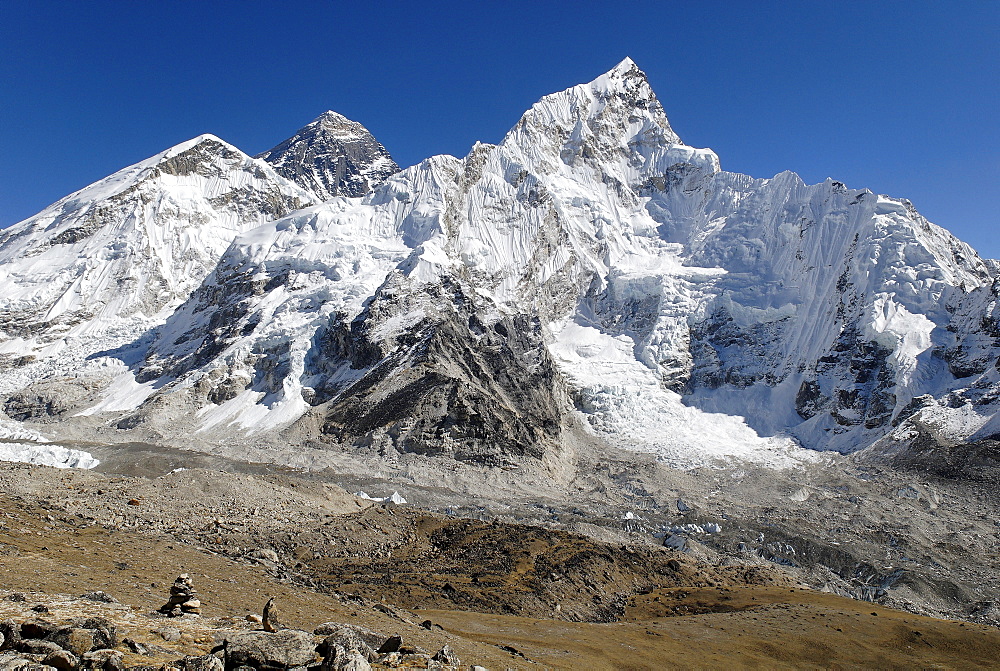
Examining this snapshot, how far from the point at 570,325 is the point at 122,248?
114931 mm

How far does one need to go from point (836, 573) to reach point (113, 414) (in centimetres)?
10718

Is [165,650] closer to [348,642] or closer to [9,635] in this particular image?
[9,635]

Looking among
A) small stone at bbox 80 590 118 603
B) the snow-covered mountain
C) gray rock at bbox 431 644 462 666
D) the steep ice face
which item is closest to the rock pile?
gray rock at bbox 431 644 462 666

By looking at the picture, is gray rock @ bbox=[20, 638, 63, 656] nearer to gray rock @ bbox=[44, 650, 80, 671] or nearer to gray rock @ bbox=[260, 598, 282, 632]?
gray rock @ bbox=[44, 650, 80, 671]

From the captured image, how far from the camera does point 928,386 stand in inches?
3816

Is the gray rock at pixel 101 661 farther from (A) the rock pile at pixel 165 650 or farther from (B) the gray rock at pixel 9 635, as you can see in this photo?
(B) the gray rock at pixel 9 635

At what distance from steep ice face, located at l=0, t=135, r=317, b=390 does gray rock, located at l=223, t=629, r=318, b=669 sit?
13741 cm

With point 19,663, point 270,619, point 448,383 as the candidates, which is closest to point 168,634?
point 270,619

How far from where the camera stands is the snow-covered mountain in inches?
3777

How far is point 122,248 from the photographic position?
15538cm

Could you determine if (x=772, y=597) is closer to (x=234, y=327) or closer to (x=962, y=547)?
(x=962, y=547)

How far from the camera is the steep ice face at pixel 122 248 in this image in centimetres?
13562

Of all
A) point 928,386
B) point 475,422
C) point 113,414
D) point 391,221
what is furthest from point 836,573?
point 391,221

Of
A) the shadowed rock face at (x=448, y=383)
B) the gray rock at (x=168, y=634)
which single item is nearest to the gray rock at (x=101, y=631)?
the gray rock at (x=168, y=634)
